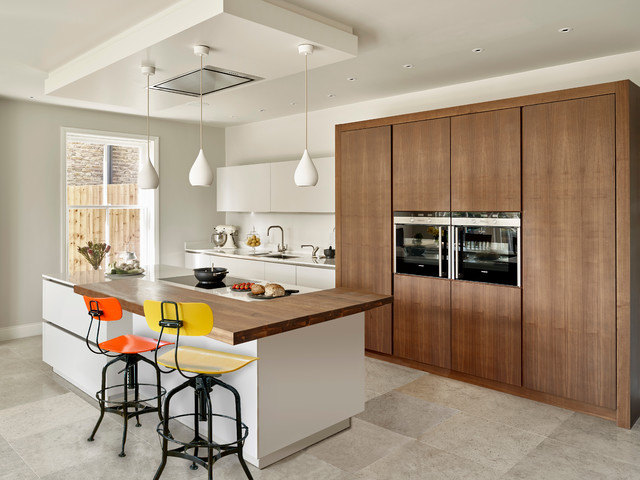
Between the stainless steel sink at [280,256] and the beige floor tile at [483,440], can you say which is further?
the stainless steel sink at [280,256]

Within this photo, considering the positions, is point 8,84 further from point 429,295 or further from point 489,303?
point 489,303

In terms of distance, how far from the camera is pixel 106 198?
643 centimetres

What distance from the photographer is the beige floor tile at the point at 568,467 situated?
2762 millimetres

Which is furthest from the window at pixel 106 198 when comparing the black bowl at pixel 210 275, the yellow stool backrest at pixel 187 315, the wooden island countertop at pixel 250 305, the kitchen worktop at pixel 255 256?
the yellow stool backrest at pixel 187 315

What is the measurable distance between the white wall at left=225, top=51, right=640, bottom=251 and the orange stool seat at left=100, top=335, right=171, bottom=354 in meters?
3.14

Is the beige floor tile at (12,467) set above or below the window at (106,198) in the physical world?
below

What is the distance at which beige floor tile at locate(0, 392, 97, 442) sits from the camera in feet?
11.0

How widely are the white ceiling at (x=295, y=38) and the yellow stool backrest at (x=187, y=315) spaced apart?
1542mm

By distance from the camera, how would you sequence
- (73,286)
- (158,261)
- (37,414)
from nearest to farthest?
(37,414) → (73,286) → (158,261)

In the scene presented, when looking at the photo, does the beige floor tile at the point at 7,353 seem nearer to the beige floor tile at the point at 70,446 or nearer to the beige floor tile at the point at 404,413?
the beige floor tile at the point at 70,446

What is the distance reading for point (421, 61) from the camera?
4.09m

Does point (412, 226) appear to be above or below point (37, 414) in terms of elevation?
above

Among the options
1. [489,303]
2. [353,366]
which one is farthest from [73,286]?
[489,303]

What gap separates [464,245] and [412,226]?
528 mm
